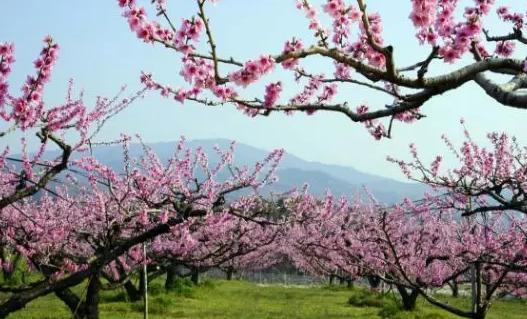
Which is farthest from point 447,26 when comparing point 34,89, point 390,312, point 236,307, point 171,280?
point 171,280

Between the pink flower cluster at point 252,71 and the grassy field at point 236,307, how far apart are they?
1714 centimetres

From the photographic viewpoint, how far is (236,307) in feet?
86.8

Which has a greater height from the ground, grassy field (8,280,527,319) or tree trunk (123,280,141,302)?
tree trunk (123,280,141,302)

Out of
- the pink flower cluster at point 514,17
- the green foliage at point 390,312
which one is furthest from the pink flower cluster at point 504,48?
the green foliage at point 390,312

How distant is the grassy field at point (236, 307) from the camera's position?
22.0 m

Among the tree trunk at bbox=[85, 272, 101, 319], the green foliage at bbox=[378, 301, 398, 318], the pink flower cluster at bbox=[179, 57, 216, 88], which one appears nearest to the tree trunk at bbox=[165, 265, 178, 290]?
the green foliage at bbox=[378, 301, 398, 318]

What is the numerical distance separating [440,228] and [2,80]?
23309 mm

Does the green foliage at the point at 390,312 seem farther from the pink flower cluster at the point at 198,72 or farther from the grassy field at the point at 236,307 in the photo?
the pink flower cluster at the point at 198,72

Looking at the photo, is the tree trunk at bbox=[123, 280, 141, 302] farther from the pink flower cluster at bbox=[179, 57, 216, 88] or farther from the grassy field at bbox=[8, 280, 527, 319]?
the pink flower cluster at bbox=[179, 57, 216, 88]

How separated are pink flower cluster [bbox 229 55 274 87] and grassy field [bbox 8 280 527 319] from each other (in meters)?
17.1

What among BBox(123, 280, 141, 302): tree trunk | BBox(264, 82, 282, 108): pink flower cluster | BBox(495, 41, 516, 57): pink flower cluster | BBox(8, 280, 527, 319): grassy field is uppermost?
BBox(495, 41, 516, 57): pink flower cluster

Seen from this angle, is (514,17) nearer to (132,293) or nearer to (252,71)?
(252,71)

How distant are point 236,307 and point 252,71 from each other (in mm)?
23589

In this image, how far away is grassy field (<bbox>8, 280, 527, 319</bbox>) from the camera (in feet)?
72.1
